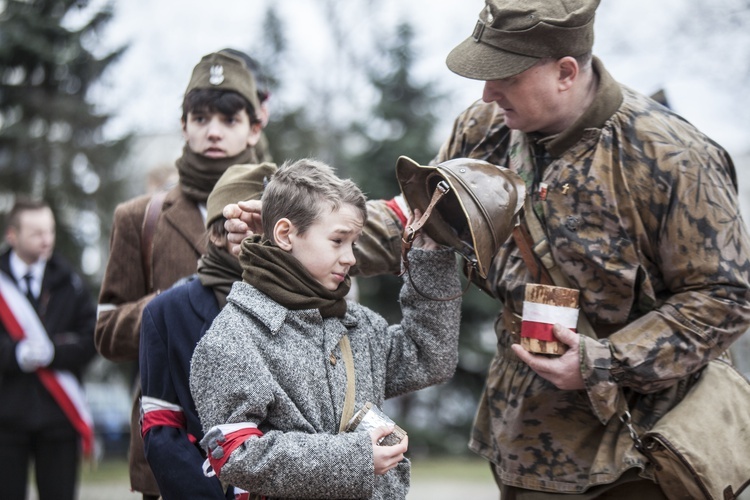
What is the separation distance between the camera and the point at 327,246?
2.70 meters

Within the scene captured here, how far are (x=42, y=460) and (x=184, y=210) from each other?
111 inches

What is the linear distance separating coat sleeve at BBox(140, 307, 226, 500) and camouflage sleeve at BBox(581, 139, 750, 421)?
1.25m

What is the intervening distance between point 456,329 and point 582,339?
413 mm

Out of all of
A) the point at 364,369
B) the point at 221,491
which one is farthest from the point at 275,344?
the point at 221,491

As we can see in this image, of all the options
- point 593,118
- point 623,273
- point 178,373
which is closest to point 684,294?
point 623,273

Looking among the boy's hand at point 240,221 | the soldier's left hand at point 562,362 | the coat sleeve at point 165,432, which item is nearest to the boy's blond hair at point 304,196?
the boy's hand at point 240,221

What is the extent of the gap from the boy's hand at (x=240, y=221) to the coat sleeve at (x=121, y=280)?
803 mm

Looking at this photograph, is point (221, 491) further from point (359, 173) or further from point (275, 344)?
point (359, 173)

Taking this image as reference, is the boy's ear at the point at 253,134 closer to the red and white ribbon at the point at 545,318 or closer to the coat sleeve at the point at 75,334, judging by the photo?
the red and white ribbon at the point at 545,318

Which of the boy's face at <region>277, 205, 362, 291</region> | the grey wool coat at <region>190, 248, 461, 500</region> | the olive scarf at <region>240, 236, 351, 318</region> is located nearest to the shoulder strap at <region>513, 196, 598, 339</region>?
the grey wool coat at <region>190, 248, 461, 500</region>

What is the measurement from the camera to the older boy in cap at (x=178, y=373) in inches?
111

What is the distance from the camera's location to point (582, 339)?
9.94ft

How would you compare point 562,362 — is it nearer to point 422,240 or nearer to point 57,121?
point 422,240

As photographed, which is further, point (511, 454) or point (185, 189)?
point (185, 189)
